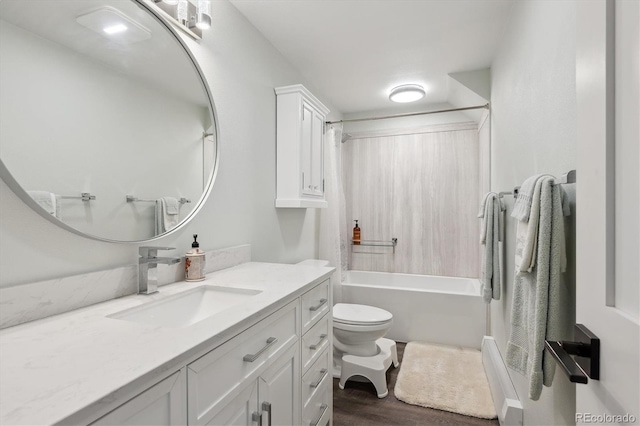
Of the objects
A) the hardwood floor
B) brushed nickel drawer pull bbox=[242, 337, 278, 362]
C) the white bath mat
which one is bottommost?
the hardwood floor

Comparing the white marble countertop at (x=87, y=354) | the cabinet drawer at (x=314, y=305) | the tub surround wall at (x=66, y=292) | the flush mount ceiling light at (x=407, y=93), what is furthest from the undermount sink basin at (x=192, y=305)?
the flush mount ceiling light at (x=407, y=93)

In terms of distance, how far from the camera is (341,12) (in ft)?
6.52

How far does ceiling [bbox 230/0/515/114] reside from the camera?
1.95m

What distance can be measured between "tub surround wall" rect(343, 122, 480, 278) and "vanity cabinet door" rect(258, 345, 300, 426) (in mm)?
2723

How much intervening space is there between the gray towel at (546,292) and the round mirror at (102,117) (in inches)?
57.7

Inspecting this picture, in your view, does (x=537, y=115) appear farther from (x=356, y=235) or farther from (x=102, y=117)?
(x=356, y=235)

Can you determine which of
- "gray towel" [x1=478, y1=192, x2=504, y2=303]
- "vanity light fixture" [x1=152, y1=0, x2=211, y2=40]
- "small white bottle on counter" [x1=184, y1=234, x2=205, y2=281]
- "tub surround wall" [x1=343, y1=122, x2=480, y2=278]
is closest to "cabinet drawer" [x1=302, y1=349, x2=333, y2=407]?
"small white bottle on counter" [x1=184, y1=234, x2=205, y2=281]

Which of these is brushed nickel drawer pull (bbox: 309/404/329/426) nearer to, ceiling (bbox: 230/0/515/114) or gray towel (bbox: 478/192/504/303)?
gray towel (bbox: 478/192/504/303)

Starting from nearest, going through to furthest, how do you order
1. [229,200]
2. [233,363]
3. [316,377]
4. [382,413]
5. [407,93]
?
[233,363] < [316,377] < [229,200] < [382,413] < [407,93]

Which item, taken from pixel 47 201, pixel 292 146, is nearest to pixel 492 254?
pixel 292 146

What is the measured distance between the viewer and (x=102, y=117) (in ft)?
3.76

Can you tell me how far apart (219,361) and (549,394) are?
1325 millimetres

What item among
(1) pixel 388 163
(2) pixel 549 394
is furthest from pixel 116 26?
(1) pixel 388 163

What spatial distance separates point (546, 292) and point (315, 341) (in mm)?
979
